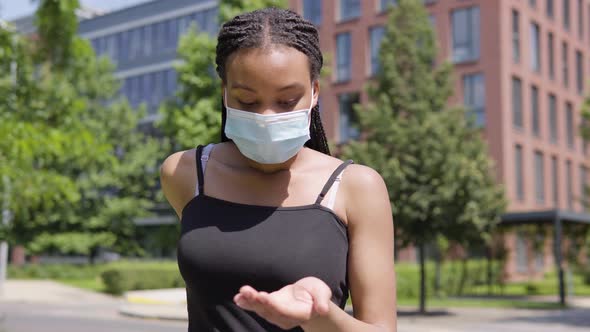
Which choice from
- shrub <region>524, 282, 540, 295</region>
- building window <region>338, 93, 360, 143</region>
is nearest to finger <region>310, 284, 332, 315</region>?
shrub <region>524, 282, 540, 295</region>

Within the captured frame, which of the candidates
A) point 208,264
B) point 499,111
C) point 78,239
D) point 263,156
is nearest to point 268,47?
point 263,156

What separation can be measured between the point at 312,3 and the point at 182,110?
20539 millimetres

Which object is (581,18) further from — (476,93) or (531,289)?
(531,289)

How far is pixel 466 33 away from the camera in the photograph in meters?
39.3

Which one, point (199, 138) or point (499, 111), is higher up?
point (499, 111)

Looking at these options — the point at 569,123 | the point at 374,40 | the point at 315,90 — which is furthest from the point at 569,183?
the point at 315,90

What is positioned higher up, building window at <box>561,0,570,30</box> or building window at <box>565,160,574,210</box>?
building window at <box>561,0,570,30</box>

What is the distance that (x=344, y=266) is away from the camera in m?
1.90

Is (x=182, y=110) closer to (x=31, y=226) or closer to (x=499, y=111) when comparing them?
(x=499, y=111)

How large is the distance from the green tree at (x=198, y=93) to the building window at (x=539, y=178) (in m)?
22.5

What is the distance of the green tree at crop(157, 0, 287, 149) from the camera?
80.0 ft

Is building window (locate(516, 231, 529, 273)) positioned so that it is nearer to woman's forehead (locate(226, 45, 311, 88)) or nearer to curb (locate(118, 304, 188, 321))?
curb (locate(118, 304, 188, 321))

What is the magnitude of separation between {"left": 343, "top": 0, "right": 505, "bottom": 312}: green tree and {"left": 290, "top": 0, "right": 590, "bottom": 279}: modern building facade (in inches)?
450

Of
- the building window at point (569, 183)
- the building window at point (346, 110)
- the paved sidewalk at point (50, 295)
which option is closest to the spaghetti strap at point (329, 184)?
the paved sidewalk at point (50, 295)
